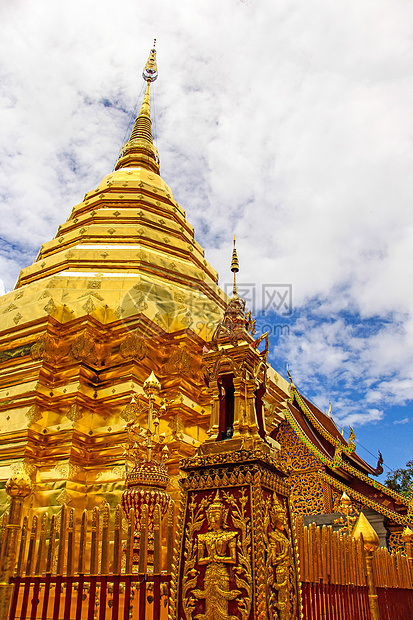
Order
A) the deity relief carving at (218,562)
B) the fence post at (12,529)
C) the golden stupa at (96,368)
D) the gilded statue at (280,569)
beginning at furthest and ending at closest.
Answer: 1. the golden stupa at (96,368)
2. the fence post at (12,529)
3. the gilded statue at (280,569)
4. the deity relief carving at (218,562)

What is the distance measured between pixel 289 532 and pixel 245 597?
1.92ft

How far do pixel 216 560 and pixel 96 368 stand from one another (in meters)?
6.28

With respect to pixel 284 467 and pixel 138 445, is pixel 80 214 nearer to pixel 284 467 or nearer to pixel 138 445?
pixel 138 445

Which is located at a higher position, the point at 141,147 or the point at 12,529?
the point at 141,147

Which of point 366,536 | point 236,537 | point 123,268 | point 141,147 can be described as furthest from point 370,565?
point 141,147

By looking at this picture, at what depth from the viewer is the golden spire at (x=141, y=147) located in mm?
16933

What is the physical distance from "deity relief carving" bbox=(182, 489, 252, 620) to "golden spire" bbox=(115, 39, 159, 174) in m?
15.3

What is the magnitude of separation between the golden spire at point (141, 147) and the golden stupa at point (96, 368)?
673 cm

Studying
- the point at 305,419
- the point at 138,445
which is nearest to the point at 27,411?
the point at 138,445

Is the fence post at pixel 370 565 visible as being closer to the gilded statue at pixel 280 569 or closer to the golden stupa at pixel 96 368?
the gilded statue at pixel 280 569

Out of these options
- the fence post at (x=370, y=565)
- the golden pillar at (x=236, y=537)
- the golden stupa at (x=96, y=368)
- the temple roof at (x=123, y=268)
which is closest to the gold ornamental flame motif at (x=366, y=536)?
the fence post at (x=370, y=565)

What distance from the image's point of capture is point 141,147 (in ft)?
57.1

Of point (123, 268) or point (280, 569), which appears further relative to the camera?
point (123, 268)

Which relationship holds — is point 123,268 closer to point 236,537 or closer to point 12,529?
point 12,529
